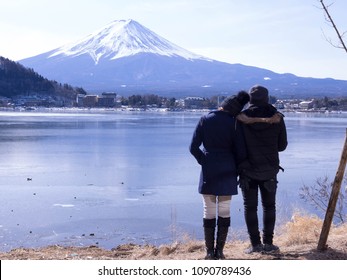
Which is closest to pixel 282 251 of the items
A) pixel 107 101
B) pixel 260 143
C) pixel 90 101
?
pixel 260 143

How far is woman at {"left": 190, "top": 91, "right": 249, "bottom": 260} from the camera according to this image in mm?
4367

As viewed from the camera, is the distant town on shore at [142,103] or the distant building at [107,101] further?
the distant building at [107,101]

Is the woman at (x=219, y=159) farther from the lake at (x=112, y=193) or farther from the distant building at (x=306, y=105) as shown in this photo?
the distant building at (x=306, y=105)

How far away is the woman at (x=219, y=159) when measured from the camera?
4367 millimetres

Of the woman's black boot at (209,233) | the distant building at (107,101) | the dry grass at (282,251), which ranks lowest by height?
the distant building at (107,101)

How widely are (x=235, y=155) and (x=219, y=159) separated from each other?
147mm

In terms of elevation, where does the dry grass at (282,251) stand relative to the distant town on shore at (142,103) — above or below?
above

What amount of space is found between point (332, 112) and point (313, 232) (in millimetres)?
69954

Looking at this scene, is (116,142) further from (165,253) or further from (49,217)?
(165,253)

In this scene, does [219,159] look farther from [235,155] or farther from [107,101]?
[107,101]

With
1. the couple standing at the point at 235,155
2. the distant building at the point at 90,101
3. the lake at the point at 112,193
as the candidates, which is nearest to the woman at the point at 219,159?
the couple standing at the point at 235,155

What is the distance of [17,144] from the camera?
76.7 ft

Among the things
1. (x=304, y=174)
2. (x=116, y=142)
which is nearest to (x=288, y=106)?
(x=116, y=142)

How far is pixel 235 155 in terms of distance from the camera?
14.7ft
